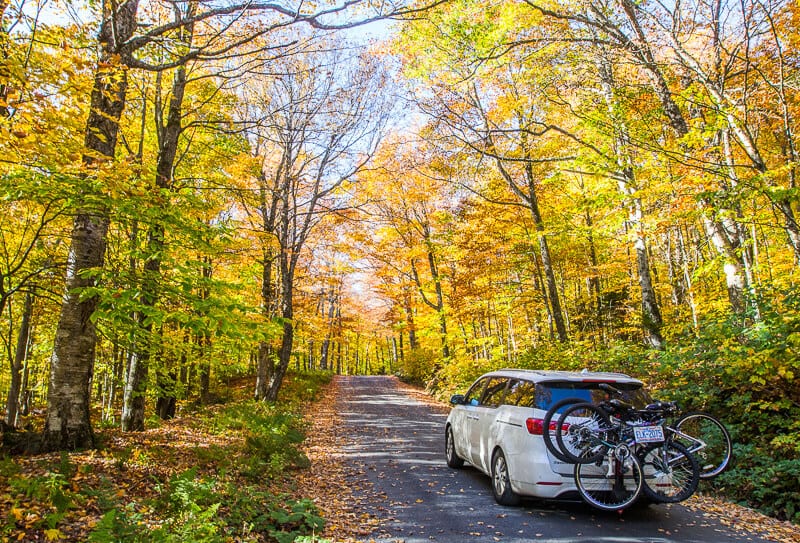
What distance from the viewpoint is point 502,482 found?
20.2 ft

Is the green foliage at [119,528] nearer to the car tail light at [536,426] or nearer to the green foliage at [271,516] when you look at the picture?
the green foliage at [271,516]

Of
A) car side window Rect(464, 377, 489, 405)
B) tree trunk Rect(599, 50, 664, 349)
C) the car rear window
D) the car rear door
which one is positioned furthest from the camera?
tree trunk Rect(599, 50, 664, 349)

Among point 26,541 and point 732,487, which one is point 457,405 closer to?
point 732,487

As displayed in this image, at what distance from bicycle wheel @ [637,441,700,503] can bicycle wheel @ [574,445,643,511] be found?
0.50 feet

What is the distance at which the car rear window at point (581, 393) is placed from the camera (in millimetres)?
5781

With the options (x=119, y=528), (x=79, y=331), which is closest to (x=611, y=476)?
(x=119, y=528)

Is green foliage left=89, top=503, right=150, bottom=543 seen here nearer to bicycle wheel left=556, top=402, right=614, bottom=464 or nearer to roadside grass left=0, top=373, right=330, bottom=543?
roadside grass left=0, top=373, right=330, bottom=543

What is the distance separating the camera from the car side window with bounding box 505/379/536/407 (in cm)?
599

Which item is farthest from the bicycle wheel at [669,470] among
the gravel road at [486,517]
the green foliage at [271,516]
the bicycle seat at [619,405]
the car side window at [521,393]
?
the green foliage at [271,516]

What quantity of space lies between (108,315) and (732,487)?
28.8 ft

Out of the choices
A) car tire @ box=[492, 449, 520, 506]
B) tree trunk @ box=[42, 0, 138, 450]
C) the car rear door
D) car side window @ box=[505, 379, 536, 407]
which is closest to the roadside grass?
tree trunk @ box=[42, 0, 138, 450]

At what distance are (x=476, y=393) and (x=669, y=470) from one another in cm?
347

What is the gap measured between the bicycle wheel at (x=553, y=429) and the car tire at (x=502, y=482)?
840mm

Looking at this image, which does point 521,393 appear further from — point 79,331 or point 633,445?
point 79,331
